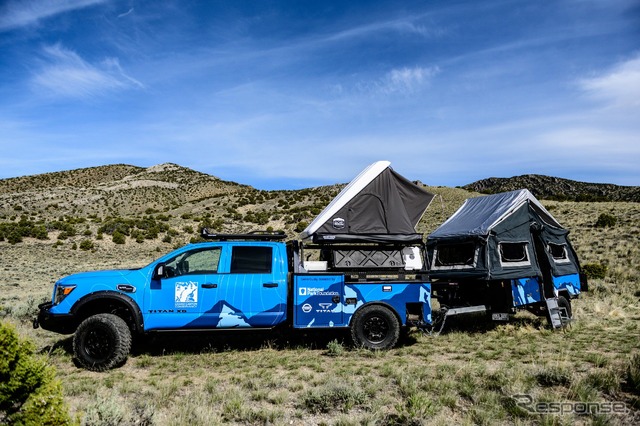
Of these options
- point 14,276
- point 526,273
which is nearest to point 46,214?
point 14,276

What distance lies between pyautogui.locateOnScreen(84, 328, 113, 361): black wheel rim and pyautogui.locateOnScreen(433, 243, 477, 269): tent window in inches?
314

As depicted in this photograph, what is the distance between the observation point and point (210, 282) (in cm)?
811

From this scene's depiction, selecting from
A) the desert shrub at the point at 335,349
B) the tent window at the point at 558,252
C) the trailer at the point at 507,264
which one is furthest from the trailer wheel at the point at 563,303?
the desert shrub at the point at 335,349

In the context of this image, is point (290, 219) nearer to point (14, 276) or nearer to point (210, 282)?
point (14, 276)

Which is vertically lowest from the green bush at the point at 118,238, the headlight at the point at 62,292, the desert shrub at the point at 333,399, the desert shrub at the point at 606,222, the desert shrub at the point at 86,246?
the desert shrub at the point at 333,399

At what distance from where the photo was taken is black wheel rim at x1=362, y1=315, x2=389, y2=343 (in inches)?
340

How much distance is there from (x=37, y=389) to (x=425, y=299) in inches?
261

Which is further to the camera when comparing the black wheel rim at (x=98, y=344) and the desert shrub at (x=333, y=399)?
the black wheel rim at (x=98, y=344)

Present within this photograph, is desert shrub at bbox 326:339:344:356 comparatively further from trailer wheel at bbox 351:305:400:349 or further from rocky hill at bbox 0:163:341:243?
rocky hill at bbox 0:163:341:243

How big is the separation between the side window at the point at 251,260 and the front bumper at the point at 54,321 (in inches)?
116

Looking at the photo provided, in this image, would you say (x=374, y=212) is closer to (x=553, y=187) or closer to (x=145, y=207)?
(x=145, y=207)

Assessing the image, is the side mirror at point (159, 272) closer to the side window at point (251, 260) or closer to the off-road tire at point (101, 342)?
the off-road tire at point (101, 342)

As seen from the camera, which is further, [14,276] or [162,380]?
[14,276]

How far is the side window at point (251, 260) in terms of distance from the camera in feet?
27.3
